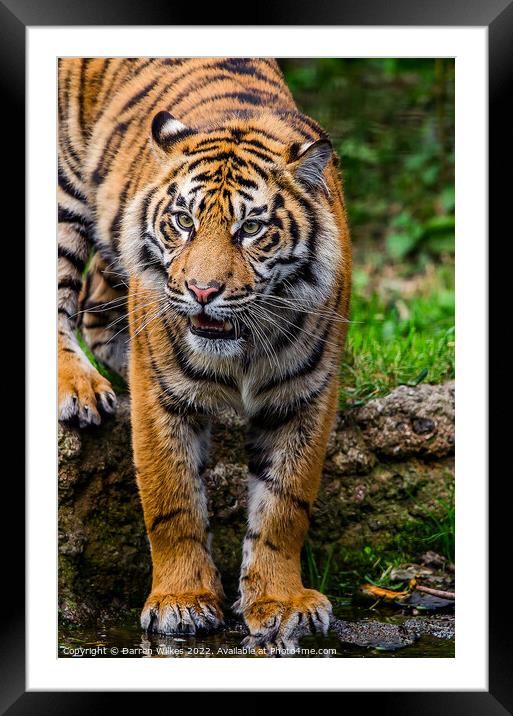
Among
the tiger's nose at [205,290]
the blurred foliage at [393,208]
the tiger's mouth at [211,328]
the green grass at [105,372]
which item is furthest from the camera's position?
the blurred foliage at [393,208]

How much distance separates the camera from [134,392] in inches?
135

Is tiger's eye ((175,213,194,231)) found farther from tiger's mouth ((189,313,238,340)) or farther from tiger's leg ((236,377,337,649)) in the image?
tiger's leg ((236,377,337,649))

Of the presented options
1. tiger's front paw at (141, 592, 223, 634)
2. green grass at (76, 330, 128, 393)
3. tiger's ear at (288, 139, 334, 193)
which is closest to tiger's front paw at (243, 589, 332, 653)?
tiger's front paw at (141, 592, 223, 634)

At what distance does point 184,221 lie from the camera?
122 inches

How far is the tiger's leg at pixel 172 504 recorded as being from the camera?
11.0 feet

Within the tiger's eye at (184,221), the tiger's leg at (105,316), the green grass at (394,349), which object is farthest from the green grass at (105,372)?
the tiger's eye at (184,221)

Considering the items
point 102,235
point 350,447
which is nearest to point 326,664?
point 350,447

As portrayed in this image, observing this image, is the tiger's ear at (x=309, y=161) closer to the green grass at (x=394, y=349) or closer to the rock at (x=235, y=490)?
the green grass at (x=394, y=349)

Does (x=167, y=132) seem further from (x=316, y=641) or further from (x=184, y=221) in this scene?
(x=316, y=641)

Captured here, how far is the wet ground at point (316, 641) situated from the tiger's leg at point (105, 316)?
104cm

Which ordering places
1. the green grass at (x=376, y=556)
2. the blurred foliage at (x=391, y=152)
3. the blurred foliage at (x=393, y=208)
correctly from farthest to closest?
the blurred foliage at (x=391, y=152), the blurred foliage at (x=393, y=208), the green grass at (x=376, y=556)
